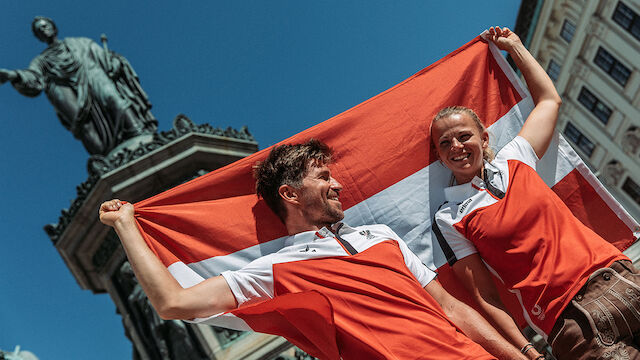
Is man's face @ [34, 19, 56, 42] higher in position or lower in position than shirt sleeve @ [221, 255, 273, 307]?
higher

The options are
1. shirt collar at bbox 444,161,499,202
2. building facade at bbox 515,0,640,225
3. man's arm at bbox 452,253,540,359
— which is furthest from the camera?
building facade at bbox 515,0,640,225

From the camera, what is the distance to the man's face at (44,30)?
13766mm

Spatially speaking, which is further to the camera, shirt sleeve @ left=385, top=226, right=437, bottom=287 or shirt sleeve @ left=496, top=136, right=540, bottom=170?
shirt sleeve @ left=496, top=136, right=540, bottom=170

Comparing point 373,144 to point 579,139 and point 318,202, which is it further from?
point 579,139

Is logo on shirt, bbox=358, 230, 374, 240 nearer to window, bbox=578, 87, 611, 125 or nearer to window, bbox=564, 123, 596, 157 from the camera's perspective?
window, bbox=578, 87, 611, 125

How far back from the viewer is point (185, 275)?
15.4 feet

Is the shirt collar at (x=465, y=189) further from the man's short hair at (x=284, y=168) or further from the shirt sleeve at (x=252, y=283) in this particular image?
the shirt sleeve at (x=252, y=283)

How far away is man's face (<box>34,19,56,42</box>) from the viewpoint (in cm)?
1377

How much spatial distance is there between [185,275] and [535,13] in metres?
31.9

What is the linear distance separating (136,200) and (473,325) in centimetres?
777

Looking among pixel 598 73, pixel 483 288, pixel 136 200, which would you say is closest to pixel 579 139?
pixel 598 73

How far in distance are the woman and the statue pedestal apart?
5.77 m

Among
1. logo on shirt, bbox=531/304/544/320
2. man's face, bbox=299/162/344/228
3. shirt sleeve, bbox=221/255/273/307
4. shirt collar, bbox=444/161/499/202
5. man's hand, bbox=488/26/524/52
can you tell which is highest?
man's hand, bbox=488/26/524/52

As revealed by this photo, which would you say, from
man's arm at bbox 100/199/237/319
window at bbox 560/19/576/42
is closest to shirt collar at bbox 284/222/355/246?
man's arm at bbox 100/199/237/319
